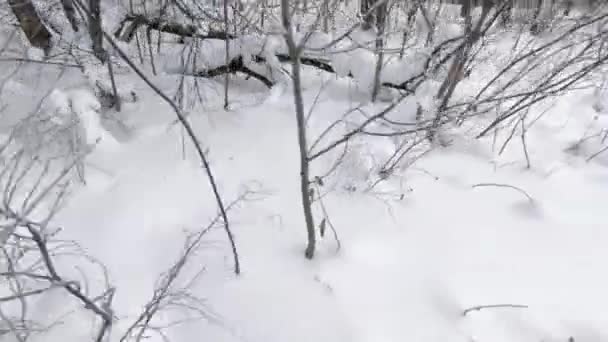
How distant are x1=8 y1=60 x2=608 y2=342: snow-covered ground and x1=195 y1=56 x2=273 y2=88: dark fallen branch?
0.39 m

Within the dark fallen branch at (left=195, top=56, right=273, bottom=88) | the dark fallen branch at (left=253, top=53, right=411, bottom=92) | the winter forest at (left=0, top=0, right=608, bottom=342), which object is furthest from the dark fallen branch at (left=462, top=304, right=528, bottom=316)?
the dark fallen branch at (left=195, top=56, right=273, bottom=88)

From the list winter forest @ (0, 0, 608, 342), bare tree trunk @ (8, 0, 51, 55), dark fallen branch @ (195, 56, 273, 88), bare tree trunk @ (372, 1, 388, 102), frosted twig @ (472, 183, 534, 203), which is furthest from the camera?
dark fallen branch @ (195, 56, 273, 88)

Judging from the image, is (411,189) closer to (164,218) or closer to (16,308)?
(164,218)

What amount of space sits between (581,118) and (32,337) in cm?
339

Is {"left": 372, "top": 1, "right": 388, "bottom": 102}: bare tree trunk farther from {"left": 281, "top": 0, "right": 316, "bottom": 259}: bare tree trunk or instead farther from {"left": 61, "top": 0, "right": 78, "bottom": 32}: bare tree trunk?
{"left": 61, "top": 0, "right": 78, "bottom": 32}: bare tree trunk

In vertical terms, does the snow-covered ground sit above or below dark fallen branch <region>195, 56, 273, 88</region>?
below

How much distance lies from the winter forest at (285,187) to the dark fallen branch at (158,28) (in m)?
0.02

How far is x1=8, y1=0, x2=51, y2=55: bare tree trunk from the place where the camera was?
2.69 m

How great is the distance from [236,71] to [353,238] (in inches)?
64.6

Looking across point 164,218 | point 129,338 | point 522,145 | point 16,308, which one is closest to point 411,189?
point 522,145

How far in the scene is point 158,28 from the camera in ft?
9.77

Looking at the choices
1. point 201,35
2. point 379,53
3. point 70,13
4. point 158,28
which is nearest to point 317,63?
point 379,53

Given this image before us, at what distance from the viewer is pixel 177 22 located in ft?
9.62

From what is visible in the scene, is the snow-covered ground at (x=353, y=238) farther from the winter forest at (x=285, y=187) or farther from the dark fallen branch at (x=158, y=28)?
the dark fallen branch at (x=158, y=28)
